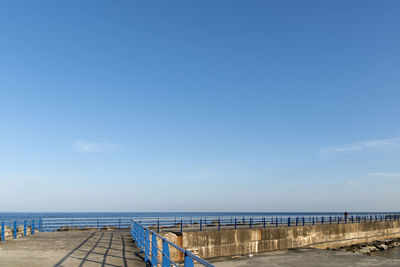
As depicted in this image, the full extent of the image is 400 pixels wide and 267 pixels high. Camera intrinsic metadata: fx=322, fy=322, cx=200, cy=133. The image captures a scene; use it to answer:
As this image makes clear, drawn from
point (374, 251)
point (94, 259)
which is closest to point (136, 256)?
point (94, 259)

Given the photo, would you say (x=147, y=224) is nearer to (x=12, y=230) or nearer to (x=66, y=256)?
(x=12, y=230)

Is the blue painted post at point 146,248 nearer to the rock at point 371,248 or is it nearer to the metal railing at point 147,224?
the metal railing at point 147,224

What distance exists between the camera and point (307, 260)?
2150 cm

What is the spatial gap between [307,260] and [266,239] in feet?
14.7

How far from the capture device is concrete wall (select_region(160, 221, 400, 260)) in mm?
21250

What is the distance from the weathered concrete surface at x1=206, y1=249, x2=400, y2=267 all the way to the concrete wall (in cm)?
108

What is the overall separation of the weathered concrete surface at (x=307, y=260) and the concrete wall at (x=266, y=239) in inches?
42.3

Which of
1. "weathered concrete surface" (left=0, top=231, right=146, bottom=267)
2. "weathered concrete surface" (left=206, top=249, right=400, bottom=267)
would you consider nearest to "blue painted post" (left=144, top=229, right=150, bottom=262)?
"weathered concrete surface" (left=0, top=231, right=146, bottom=267)

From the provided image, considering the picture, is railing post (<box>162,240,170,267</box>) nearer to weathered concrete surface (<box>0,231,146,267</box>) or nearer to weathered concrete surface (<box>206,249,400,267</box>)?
weathered concrete surface (<box>0,231,146,267</box>)

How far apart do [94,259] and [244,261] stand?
40.2 feet

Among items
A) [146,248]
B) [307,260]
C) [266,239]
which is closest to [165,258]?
[146,248]

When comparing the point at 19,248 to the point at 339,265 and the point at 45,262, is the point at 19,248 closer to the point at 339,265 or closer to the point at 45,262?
→ the point at 45,262

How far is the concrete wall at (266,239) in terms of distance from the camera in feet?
69.7

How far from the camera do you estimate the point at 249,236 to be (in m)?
24.3
